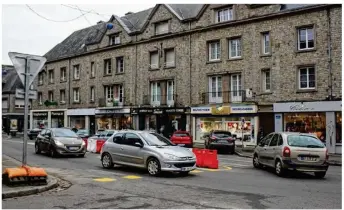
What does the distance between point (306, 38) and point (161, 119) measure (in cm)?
1386

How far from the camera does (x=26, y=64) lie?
9.77m

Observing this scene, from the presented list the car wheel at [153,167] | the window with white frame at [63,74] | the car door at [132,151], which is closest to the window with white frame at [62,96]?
the window with white frame at [63,74]

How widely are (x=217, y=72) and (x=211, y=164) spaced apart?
50.9 feet

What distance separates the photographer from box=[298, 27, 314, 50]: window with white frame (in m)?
25.8

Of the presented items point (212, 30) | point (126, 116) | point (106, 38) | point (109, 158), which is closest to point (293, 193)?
point (109, 158)

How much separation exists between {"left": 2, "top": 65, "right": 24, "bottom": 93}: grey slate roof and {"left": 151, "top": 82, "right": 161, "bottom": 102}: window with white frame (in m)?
28.2

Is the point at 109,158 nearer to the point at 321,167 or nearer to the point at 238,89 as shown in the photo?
the point at 321,167

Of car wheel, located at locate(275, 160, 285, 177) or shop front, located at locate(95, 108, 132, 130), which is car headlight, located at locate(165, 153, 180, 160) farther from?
shop front, located at locate(95, 108, 132, 130)

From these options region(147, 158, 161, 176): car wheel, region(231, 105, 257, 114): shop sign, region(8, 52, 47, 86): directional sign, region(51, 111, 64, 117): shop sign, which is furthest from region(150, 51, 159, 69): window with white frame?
region(8, 52, 47, 86): directional sign

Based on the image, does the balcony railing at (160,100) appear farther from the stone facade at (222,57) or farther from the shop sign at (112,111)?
the shop sign at (112,111)

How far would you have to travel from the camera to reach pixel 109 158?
47.9 ft

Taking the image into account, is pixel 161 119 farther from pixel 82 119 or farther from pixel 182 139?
pixel 82 119

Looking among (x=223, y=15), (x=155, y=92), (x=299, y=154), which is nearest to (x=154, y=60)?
(x=155, y=92)

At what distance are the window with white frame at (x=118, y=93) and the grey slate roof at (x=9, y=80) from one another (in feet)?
76.8
